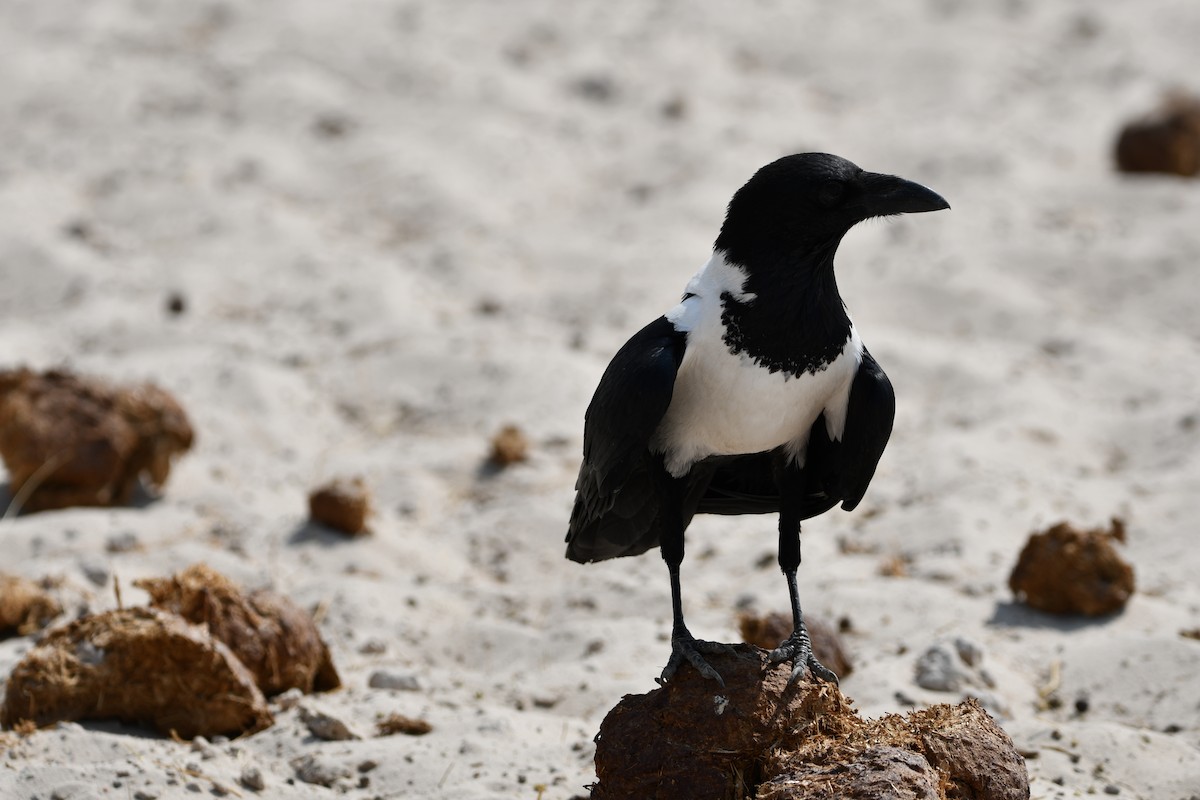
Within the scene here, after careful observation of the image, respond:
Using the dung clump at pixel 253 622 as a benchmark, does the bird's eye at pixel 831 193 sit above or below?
above

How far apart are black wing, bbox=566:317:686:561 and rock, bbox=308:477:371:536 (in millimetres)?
1952

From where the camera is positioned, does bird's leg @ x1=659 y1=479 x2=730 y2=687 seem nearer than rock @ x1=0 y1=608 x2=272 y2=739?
Yes

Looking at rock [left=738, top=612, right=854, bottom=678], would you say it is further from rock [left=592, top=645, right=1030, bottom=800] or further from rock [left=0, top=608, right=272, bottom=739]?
rock [left=0, top=608, right=272, bottom=739]

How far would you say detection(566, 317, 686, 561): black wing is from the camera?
11.7 ft

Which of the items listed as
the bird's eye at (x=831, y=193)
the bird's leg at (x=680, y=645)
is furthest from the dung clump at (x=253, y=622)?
the bird's eye at (x=831, y=193)

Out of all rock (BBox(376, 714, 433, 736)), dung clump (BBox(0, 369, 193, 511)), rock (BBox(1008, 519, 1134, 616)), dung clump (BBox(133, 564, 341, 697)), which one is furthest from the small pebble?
rock (BBox(1008, 519, 1134, 616))

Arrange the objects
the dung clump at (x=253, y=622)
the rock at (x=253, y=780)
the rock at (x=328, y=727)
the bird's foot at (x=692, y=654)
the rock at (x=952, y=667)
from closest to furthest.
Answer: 1. the bird's foot at (x=692, y=654)
2. the rock at (x=253, y=780)
3. the rock at (x=328, y=727)
4. the dung clump at (x=253, y=622)
5. the rock at (x=952, y=667)

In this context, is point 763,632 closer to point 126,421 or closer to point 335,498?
point 335,498

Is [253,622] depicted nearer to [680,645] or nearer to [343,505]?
[343,505]

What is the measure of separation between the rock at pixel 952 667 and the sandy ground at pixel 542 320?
0.06m

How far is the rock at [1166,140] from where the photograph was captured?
8883mm

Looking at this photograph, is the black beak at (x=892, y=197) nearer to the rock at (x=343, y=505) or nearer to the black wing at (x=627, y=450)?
the black wing at (x=627, y=450)

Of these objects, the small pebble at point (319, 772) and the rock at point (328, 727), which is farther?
the rock at point (328, 727)

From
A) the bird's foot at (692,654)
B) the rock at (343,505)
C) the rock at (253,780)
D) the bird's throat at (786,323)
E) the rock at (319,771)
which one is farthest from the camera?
the rock at (343,505)
